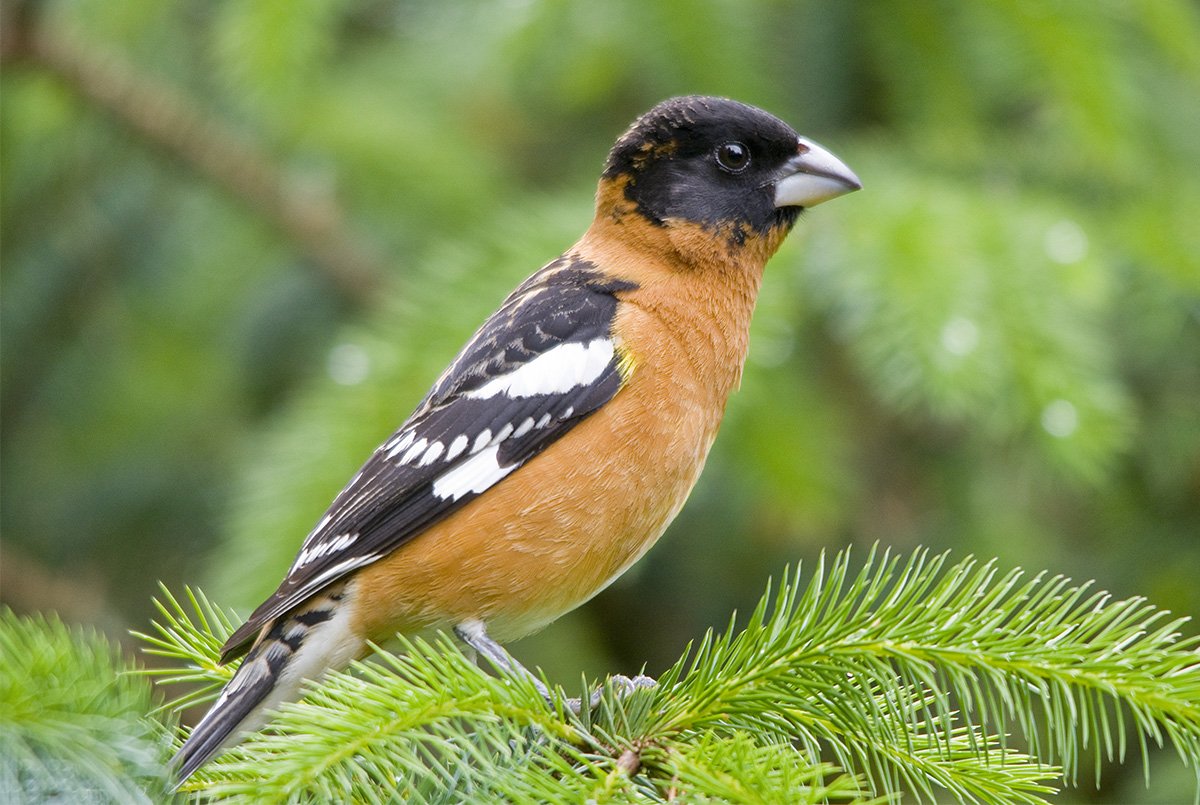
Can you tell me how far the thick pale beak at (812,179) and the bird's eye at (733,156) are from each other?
12cm

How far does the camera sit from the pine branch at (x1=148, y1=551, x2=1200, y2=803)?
2057mm

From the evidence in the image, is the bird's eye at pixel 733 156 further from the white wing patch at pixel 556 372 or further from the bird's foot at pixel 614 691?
the bird's foot at pixel 614 691

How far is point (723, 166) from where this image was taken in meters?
3.82

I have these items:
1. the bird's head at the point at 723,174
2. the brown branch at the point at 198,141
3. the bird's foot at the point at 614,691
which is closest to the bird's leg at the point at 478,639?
the bird's foot at the point at 614,691

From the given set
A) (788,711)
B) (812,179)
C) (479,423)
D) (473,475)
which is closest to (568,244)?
(812,179)

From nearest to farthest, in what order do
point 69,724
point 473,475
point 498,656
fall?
point 69,724 → point 498,656 → point 473,475

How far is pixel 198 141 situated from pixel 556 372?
77.1 inches

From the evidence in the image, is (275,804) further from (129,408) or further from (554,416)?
(129,408)

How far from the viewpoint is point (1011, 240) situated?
151 inches

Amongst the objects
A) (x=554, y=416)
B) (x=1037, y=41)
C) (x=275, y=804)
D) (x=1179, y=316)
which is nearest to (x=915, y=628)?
(x=275, y=804)

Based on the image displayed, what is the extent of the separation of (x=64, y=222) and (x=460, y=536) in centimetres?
269

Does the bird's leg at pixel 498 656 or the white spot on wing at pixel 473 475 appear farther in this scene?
the white spot on wing at pixel 473 475

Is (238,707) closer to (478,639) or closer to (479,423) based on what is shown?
(478,639)

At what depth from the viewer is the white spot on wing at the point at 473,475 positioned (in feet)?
10.4
